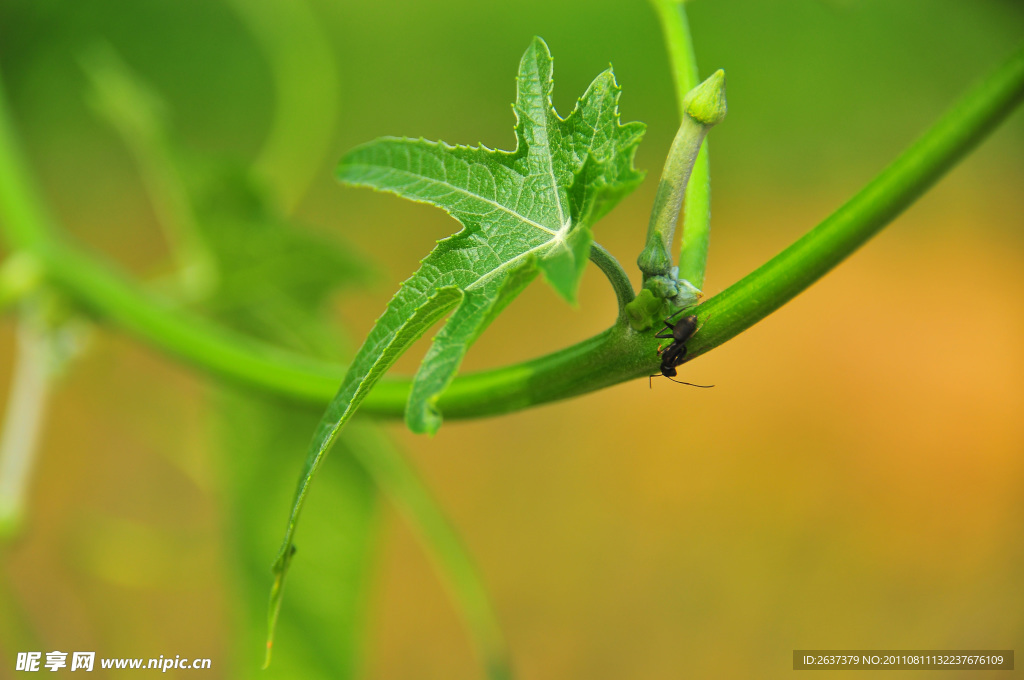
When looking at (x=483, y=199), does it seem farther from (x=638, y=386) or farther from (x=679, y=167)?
(x=638, y=386)

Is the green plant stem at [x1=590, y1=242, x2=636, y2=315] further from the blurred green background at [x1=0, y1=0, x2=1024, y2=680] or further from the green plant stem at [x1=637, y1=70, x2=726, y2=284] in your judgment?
the blurred green background at [x1=0, y1=0, x2=1024, y2=680]

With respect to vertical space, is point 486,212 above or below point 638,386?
below

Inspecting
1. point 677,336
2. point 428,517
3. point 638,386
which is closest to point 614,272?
point 677,336

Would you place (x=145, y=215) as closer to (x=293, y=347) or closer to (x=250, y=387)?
(x=293, y=347)

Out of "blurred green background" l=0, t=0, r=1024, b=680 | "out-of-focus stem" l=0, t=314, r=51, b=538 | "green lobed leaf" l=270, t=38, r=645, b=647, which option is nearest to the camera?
"green lobed leaf" l=270, t=38, r=645, b=647

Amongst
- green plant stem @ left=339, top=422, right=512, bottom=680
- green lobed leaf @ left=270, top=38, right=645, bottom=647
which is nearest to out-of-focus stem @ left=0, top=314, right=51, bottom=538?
green plant stem @ left=339, top=422, right=512, bottom=680
